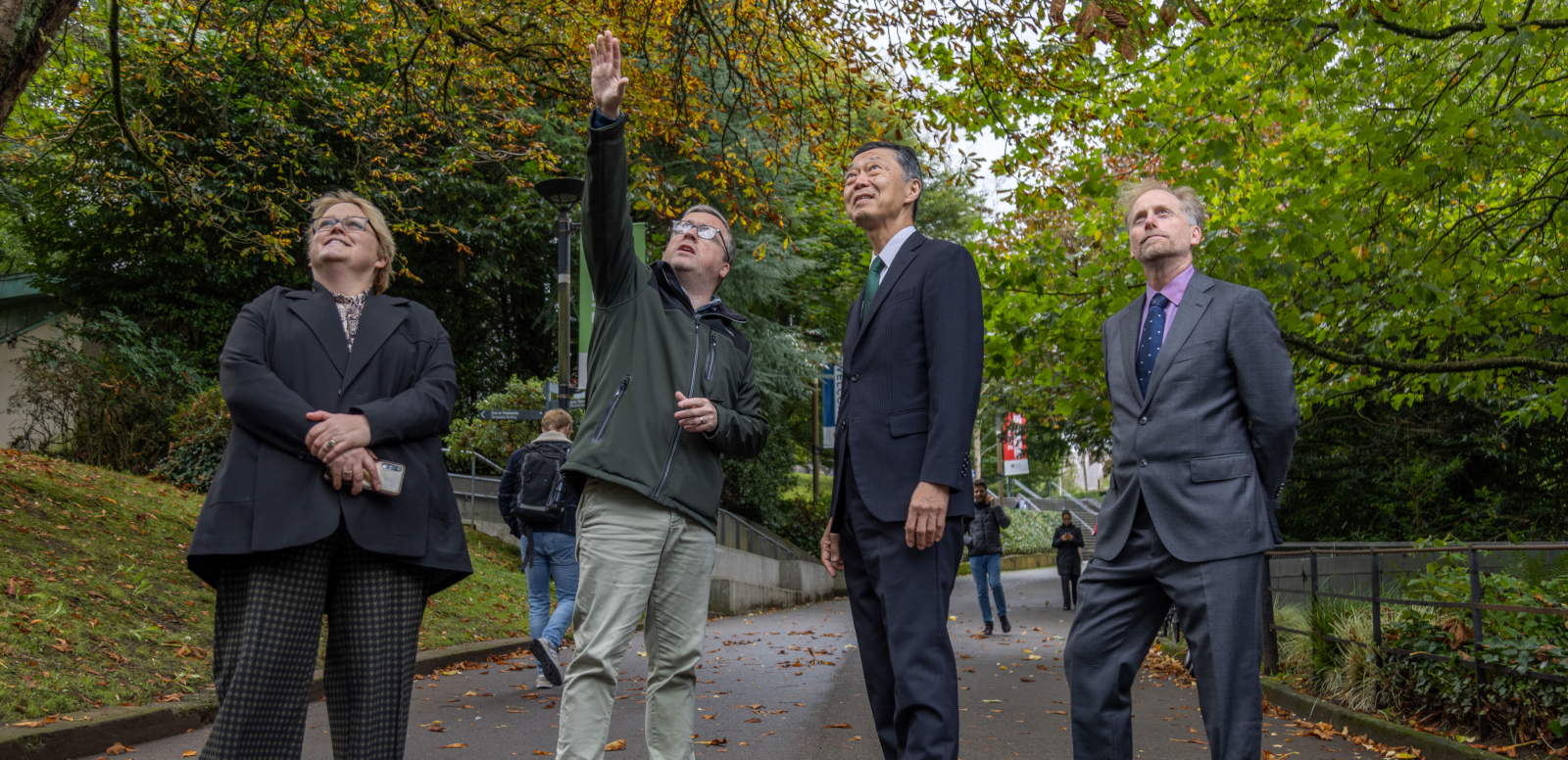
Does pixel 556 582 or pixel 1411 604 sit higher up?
pixel 1411 604

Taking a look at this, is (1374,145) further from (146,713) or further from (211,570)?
(146,713)

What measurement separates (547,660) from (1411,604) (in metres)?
5.96

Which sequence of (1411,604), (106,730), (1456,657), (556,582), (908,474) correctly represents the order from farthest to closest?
(556,582), (1411,604), (1456,657), (106,730), (908,474)

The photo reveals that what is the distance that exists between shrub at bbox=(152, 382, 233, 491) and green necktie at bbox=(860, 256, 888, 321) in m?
15.6

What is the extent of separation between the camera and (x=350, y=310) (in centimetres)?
339

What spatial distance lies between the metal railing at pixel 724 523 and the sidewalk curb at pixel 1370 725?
31.1 feet

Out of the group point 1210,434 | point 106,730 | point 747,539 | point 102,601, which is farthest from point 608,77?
point 747,539

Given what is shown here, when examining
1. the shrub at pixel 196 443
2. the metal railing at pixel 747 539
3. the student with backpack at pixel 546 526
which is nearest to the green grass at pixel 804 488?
the metal railing at pixel 747 539

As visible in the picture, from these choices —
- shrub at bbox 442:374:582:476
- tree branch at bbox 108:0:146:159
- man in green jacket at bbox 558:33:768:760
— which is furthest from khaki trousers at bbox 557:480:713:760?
shrub at bbox 442:374:582:476

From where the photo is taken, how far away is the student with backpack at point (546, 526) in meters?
8.05

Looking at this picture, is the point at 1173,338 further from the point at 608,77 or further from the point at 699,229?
the point at 608,77

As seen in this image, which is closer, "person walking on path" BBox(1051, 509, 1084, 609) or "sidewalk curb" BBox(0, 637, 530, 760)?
"sidewalk curb" BBox(0, 637, 530, 760)

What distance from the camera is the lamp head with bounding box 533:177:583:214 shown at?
496 inches

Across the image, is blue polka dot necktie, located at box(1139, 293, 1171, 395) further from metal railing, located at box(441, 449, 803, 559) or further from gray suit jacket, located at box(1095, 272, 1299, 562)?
metal railing, located at box(441, 449, 803, 559)
